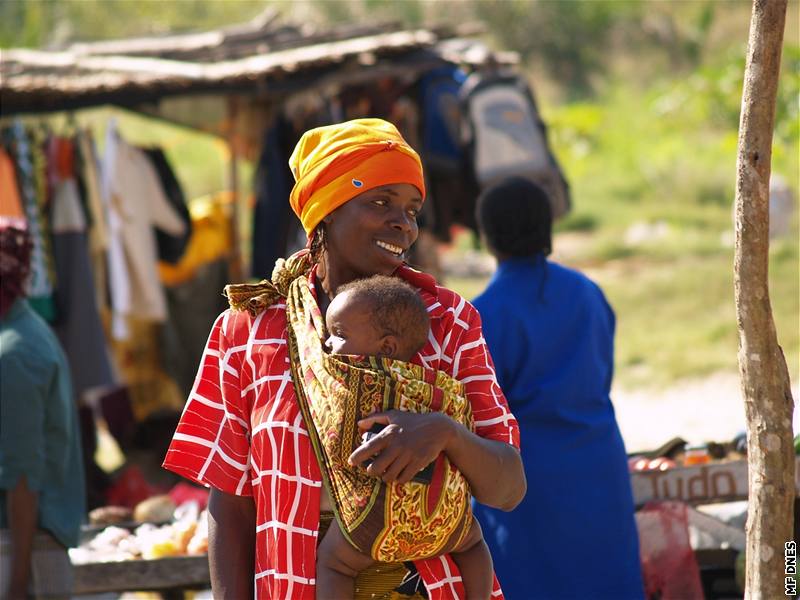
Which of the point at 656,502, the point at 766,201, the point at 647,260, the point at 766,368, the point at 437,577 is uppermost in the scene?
the point at 766,201

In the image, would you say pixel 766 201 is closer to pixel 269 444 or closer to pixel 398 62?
pixel 269 444

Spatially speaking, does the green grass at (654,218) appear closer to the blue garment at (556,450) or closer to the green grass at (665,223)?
the green grass at (665,223)

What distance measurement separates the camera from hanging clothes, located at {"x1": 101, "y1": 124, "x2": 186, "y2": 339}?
680cm

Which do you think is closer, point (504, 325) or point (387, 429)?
point (387, 429)

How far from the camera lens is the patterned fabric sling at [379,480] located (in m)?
2.15

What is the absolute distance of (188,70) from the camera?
654cm

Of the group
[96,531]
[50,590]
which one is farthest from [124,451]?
[50,590]

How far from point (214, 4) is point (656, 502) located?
21.7 m

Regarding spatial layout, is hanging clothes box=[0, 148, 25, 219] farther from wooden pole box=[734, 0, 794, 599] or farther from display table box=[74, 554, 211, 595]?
wooden pole box=[734, 0, 794, 599]

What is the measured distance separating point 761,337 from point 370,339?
0.92 meters

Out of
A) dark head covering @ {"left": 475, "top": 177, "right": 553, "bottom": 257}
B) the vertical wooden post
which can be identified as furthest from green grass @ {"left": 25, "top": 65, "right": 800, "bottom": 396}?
dark head covering @ {"left": 475, "top": 177, "right": 553, "bottom": 257}

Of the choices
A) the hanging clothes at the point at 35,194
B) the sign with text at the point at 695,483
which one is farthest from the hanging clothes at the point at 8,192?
the sign with text at the point at 695,483

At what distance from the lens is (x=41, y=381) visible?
377 cm

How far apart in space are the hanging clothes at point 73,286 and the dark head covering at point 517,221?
128 inches
